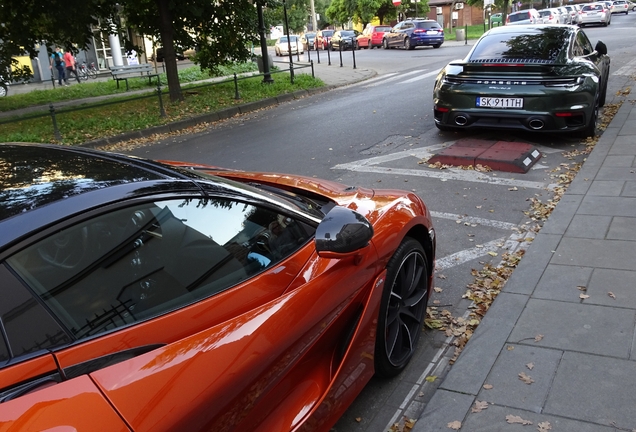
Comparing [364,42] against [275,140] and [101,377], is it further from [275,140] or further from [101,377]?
[101,377]

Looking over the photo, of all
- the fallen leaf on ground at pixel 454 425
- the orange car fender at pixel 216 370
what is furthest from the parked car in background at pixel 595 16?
the orange car fender at pixel 216 370

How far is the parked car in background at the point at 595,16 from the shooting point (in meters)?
42.6

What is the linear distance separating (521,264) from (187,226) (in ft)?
9.94

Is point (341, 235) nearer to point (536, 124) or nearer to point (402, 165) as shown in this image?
point (402, 165)

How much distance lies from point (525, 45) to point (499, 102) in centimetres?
121

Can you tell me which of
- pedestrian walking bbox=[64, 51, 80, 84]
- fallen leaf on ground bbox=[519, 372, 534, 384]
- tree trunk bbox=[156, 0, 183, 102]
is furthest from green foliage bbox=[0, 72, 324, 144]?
pedestrian walking bbox=[64, 51, 80, 84]

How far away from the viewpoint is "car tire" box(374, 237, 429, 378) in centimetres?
299

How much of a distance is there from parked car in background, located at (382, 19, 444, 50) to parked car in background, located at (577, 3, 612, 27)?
1497cm

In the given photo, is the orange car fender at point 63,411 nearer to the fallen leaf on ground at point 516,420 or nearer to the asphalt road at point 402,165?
the asphalt road at point 402,165

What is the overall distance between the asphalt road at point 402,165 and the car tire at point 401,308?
0.55 feet

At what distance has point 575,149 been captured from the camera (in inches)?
316

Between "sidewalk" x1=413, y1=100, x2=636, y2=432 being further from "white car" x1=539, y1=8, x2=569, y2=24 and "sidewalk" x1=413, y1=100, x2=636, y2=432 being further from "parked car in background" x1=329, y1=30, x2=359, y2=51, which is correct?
"white car" x1=539, y1=8, x2=569, y2=24

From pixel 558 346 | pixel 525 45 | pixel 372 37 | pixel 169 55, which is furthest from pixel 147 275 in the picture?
pixel 372 37

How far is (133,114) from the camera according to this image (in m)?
13.5
